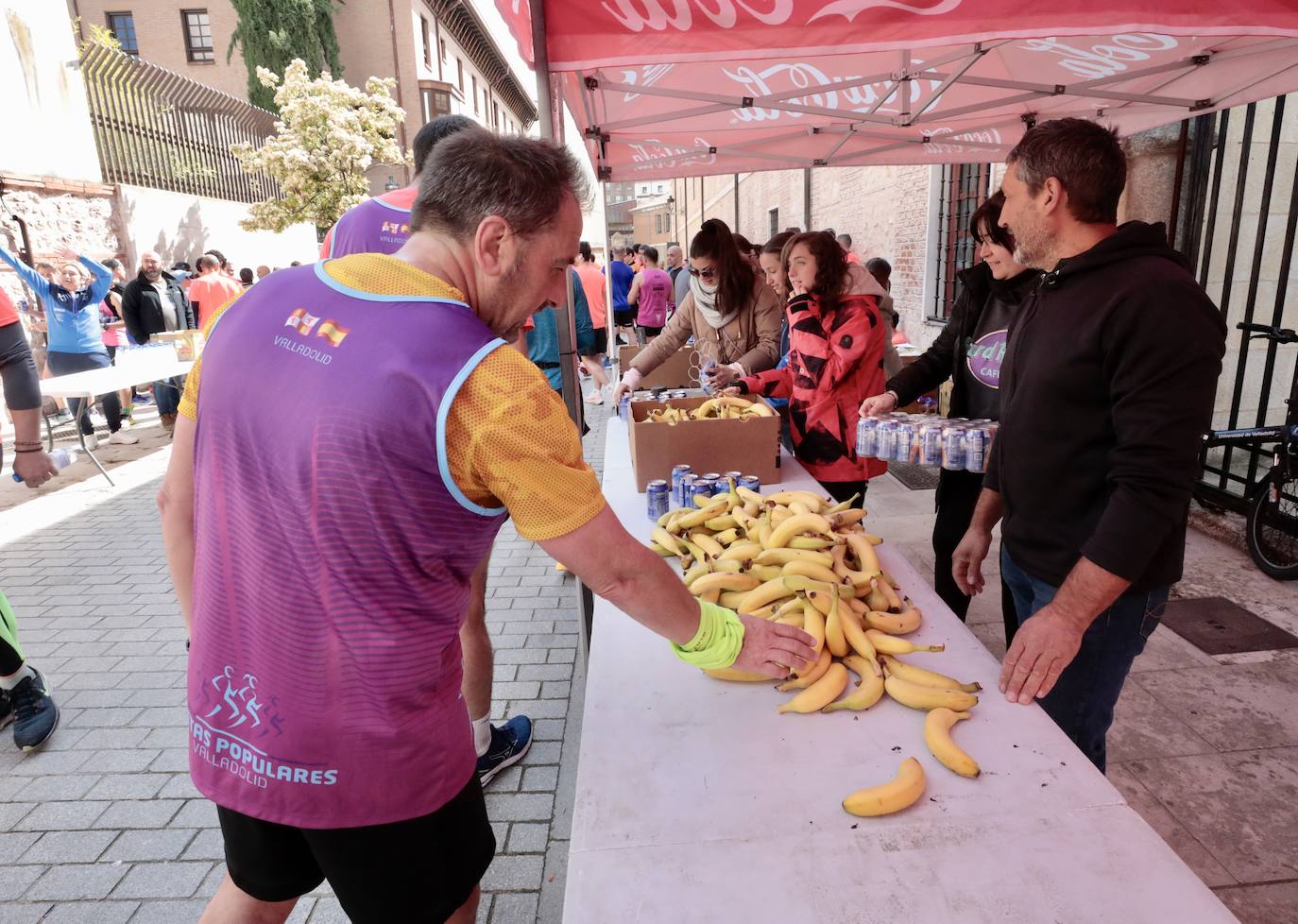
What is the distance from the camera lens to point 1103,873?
3.99 ft

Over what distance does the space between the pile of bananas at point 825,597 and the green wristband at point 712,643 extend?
0.93ft

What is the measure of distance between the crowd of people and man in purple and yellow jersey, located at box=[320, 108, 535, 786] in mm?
567

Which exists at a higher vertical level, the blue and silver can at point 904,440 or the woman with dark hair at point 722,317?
the woman with dark hair at point 722,317

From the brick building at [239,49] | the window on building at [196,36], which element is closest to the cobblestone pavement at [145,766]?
the brick building at [239,49]

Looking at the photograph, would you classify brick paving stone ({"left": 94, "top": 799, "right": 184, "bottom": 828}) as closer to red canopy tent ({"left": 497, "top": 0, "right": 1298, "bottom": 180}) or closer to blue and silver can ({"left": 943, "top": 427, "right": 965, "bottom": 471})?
red canopy tent ({"left": 497, "top": 0, "right": 1298, "bottom": 180})

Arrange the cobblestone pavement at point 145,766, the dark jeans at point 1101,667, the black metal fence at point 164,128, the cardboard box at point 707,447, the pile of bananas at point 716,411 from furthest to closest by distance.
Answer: the black metal fence at point 164,128 < the pile of bananas at point 716,411 < the cardboard box at point 707,447 < the cobblestone pavement at point 145,766 < the dark jeans at point 1101,667

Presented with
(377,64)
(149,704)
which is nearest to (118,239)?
(149,704)

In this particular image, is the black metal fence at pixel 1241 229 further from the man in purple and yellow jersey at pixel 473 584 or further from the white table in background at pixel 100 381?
the white table in background at pixel 100 381

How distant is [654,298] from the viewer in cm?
1204

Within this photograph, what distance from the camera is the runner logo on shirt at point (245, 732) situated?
4.27 ft

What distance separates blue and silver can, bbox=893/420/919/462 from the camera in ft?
9.65

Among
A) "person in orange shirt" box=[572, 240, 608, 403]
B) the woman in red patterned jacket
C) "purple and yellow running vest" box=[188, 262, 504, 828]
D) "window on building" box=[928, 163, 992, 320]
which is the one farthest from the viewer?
"person in orange shirt" box=[572, 240, 608, 403]

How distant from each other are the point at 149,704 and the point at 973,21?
4.69m

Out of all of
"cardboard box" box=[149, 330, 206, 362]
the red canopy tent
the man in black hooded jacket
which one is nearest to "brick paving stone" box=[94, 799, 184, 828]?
the man in black hooded jacket
